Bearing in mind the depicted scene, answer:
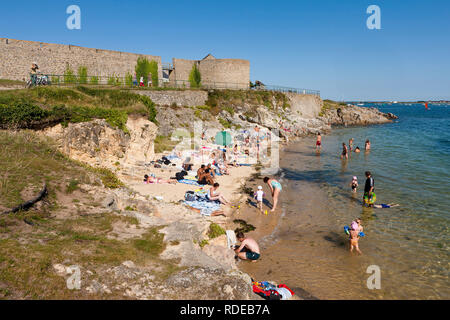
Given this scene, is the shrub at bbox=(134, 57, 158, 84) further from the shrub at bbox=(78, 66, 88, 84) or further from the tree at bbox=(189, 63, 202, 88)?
the tree at bbox=(189, 63, 202, 88)

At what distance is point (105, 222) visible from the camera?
6.52 meters

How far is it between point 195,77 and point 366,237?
34593 mm

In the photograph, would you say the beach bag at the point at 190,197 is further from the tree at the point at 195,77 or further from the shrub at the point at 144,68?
the tree at the point at 195,77

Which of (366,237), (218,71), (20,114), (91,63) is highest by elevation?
(218,71)

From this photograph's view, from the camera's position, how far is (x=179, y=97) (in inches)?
1198

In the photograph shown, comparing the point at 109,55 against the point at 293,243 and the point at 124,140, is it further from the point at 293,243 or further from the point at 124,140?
the point at 293,243

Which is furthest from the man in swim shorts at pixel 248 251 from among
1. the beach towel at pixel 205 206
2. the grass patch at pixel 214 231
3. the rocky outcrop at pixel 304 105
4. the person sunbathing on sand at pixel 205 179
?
the rocky outcrop at pixel 304 105

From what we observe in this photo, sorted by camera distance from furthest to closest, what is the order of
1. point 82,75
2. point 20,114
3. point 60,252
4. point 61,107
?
1. point 82,75
2. point 61,107
3. point 20,114
4. point 60,252

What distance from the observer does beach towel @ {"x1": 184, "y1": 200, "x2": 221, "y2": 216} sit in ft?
34.7

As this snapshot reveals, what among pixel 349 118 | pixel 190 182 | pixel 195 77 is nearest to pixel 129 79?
pixel 195 77

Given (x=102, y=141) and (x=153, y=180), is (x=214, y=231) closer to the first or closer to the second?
(x=153, y=180)

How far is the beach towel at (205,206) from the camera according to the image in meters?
10.6

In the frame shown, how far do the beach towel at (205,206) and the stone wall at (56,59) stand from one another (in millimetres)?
21012

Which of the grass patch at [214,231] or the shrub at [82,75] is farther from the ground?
the shrub at [82,75]
